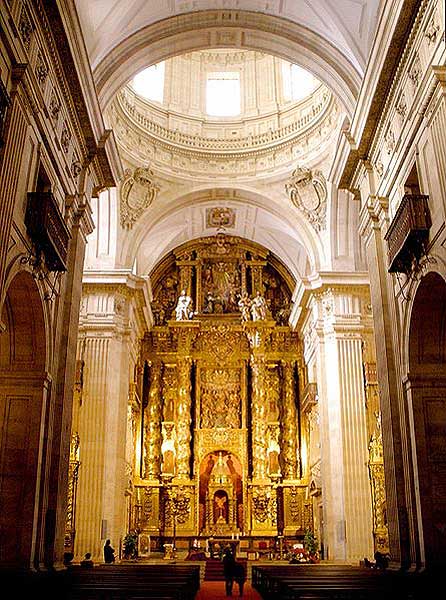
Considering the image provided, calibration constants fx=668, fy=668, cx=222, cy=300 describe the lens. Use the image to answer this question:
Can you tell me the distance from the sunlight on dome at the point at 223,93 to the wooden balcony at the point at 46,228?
14.7 metres

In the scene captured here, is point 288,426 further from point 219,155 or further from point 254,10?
point 254,10

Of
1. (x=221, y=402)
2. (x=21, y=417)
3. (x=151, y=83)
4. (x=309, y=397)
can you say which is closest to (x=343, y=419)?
(x=309, y=397)

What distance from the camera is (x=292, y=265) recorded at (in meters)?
25.0

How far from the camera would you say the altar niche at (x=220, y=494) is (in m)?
24.0

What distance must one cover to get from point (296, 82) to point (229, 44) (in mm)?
9246

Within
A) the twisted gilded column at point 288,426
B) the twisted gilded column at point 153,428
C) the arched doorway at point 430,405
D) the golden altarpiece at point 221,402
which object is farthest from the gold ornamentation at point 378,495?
the twisted gilded column at point 153,428

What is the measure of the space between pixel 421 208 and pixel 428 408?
314cm

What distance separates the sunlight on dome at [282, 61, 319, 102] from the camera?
22.1 m

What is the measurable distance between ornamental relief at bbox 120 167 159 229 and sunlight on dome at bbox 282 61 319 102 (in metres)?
5.62

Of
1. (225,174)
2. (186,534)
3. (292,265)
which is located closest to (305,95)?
(225,174)

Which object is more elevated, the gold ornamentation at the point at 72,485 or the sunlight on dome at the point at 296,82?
the sunlight on dome at the point at 296,82

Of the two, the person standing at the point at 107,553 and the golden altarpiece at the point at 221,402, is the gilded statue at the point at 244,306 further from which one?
the person standing at the point at 107,553

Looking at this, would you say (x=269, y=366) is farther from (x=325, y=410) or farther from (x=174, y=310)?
(x=325, y=410)

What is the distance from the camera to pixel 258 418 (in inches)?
981
